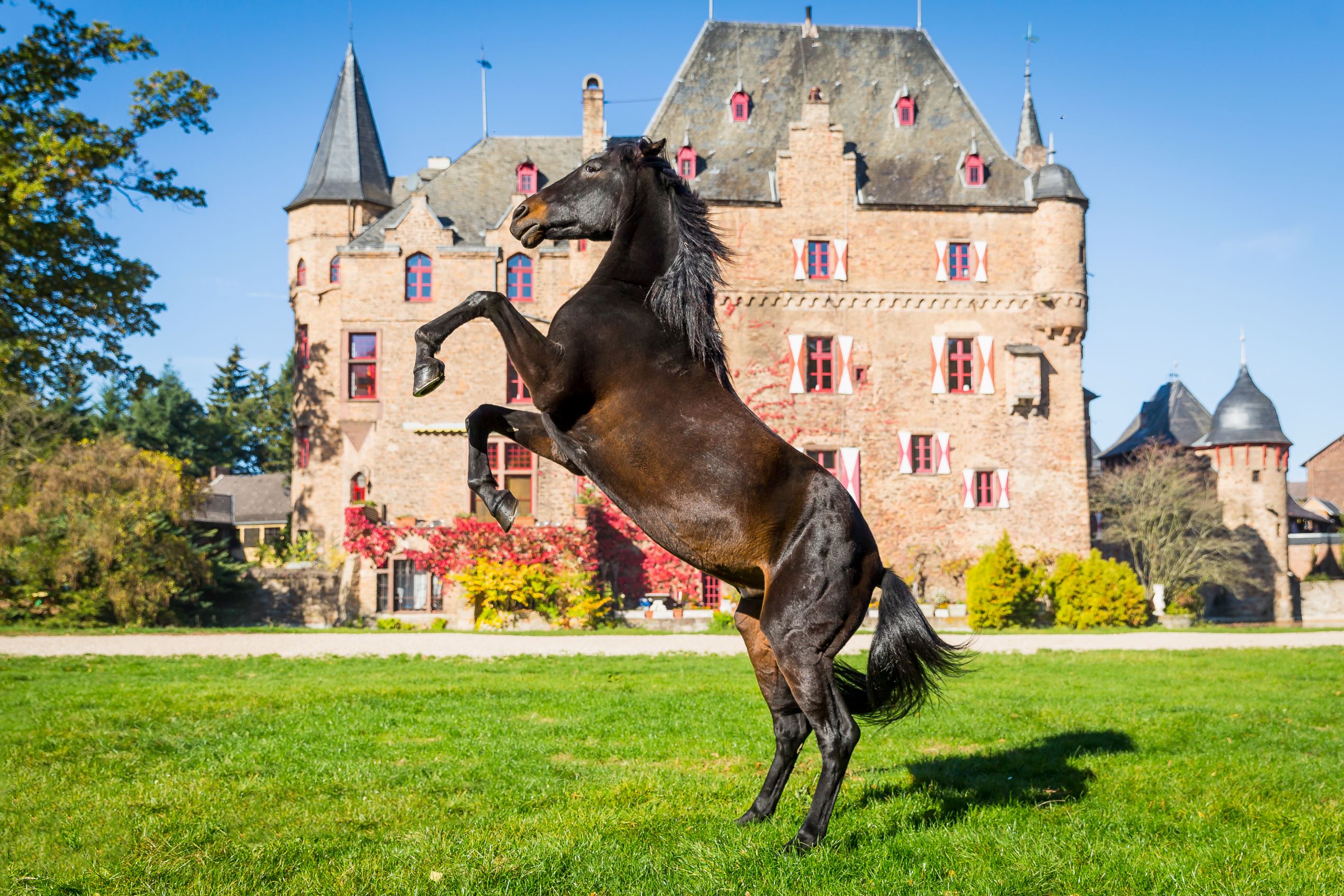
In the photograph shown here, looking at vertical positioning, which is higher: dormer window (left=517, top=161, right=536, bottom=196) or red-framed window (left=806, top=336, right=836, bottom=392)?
dormer window (left=517, top=161, right=536, bottom=196)

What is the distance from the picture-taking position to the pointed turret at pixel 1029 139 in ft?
102

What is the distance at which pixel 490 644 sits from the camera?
18969mm

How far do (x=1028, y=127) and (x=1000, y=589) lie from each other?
49.0 ft

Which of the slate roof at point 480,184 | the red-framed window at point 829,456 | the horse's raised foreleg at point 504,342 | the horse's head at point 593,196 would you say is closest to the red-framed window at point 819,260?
the red-framed window at point 829,456

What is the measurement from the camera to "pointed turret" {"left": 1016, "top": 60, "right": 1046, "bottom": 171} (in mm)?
30984

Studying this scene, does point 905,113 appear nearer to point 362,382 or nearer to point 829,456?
point 829,456

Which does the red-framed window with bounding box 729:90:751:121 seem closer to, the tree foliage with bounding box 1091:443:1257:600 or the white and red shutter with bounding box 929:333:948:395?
the white and red shutter with bounding box 929:333:948:395

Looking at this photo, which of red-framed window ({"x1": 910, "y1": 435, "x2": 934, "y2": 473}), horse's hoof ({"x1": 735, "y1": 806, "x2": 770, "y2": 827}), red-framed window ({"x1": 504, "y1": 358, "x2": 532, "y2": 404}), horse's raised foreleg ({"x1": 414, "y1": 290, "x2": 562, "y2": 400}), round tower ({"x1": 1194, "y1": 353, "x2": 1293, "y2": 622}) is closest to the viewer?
horse's raised foreleg ({"x1": 414, "y1": 290, "x2": 562, "y2": 400})

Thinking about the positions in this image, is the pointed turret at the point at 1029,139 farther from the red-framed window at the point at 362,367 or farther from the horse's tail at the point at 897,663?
the horse's tail at the point at 897,663

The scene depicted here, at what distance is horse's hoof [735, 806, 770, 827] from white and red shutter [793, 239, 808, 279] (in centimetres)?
2505

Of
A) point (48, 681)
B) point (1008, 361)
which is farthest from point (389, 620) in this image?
point (1008, 361)

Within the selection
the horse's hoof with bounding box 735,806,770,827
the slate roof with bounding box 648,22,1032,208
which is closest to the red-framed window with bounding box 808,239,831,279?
the slate roof with bounding box 648,22,1032,208

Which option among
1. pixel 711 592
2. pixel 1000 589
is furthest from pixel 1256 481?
pixel 711 592

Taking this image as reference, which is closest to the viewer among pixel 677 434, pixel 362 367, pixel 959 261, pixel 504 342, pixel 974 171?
pixel 504 342
